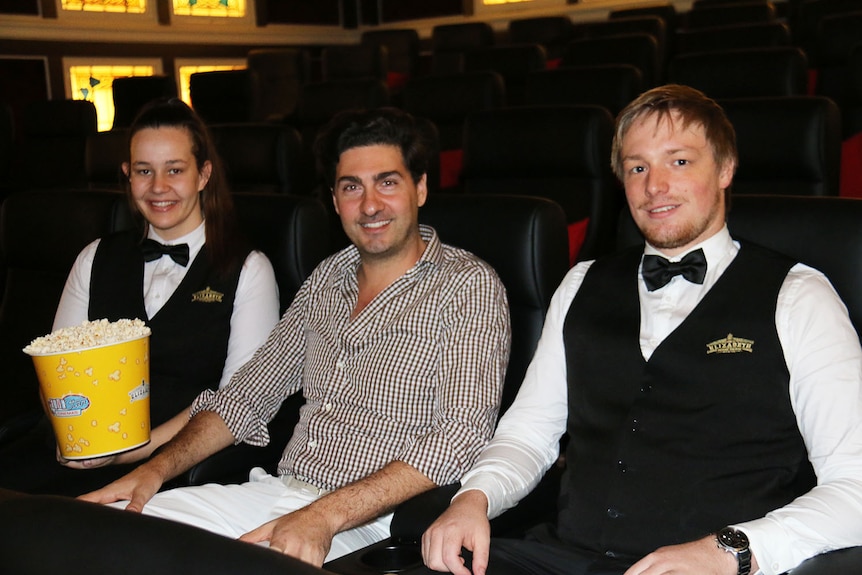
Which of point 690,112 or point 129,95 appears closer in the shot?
point 690,112

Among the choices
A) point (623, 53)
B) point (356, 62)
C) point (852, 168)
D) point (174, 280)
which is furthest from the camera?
point (356, 62)

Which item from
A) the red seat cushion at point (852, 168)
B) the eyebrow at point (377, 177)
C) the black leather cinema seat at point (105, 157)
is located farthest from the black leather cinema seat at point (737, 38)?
the eyebrow at point (377, 177)

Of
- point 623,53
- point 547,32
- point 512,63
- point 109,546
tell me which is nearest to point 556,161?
point 109,546

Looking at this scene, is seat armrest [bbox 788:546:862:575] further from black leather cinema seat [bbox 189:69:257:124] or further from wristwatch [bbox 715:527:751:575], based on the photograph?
black leather cinema seat [bbox 189:69:257:124]

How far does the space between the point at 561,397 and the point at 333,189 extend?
688 mm

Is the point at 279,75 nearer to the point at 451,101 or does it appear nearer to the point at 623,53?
the point at 623,53

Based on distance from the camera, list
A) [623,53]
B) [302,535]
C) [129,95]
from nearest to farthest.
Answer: [302,535], [623,53], [129,95]

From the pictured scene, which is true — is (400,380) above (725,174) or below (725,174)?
below

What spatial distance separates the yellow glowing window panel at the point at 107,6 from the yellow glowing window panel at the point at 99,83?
19.4 inches

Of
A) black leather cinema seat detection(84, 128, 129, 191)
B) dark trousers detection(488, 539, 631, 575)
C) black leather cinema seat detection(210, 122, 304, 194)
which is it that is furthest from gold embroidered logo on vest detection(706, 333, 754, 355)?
black leather cinema seat detection(84, 128, 129, 191)

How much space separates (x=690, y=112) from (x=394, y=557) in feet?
2.93

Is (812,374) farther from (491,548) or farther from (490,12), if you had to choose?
(490,12)

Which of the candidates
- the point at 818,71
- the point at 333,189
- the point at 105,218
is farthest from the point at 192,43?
the point at 333,189

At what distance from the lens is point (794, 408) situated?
1458mm
